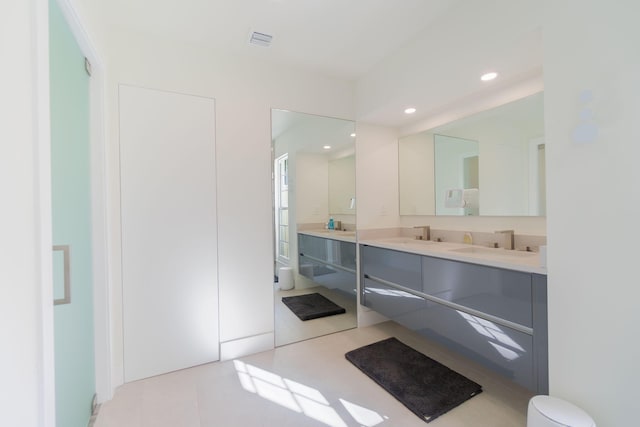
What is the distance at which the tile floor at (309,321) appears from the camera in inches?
102

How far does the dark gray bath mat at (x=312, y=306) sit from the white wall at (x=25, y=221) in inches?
84.0

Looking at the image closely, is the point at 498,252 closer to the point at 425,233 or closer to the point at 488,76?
the point at 425,233

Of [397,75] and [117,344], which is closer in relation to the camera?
[117,344]

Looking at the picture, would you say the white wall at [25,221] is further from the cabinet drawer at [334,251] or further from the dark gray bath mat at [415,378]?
the cabinet drawer at [334,251]

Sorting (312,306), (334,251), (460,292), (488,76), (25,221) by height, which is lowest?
(312,306)

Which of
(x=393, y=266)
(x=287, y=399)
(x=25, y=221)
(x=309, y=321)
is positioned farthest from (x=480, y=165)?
(x=25, y=221)

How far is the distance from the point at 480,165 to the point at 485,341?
1478 millimetres

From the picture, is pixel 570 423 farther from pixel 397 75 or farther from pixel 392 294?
pixel 397 75

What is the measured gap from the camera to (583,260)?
4.16ft

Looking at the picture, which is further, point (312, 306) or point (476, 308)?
point (312, 306)

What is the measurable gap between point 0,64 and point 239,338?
2.27 m

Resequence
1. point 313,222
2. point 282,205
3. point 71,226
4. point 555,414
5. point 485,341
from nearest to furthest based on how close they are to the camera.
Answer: point 555,414
point 71,226
point 485,341
point 282,205
point 313,222

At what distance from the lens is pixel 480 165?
7.78 ft

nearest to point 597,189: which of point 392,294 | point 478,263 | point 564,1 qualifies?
point 478,263
